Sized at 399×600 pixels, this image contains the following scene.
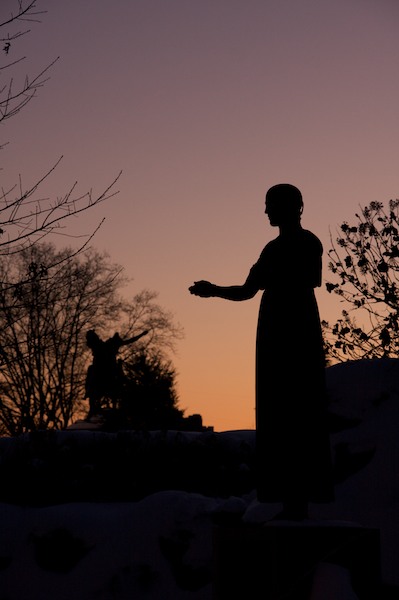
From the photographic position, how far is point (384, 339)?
45.5 feet

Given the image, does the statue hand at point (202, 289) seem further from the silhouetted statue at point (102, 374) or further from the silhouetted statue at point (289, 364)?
the silhouetted statue at point (102, 374)

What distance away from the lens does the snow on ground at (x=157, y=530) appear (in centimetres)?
826

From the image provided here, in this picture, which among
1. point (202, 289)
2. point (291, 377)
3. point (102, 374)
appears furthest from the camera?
point (102, 374)

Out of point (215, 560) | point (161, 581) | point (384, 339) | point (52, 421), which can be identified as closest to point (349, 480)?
point (161, 581)

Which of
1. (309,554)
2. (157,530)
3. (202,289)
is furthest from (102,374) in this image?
(309,554)

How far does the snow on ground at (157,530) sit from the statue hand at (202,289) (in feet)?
7.47

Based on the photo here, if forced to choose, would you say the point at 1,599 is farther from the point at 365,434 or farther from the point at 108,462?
the point at 365,434

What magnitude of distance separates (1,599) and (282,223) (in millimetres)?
4889

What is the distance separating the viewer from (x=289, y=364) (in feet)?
19.6

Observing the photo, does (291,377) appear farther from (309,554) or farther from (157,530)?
(157,530)

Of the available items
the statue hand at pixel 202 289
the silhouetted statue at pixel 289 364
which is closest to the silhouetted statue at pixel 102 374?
the statue hand at pixel 202 289

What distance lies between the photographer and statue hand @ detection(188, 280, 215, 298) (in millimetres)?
6297

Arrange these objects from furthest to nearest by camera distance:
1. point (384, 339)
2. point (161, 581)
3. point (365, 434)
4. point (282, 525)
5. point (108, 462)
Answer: point (384, 339) < point (108, 462) < point (365, 434) < point (161, 581) < point (282, 525)

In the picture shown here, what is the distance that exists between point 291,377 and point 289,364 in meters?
0.09
